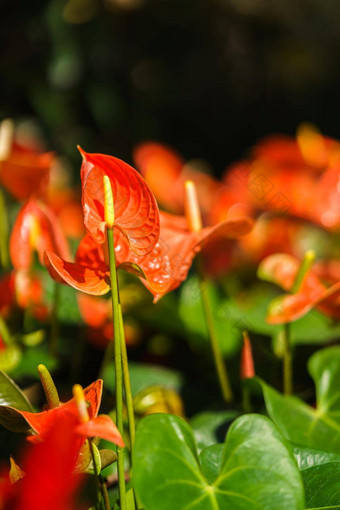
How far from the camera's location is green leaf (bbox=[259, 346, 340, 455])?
1.69 ft

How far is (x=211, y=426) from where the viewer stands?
55cm

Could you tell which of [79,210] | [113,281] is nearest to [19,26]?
[79,210]

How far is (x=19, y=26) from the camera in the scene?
3.92 ft

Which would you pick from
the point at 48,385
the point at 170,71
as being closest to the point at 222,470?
the point at 48,385

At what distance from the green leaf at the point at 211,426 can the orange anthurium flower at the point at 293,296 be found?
0.11 meters

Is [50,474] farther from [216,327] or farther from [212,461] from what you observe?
[216,327]

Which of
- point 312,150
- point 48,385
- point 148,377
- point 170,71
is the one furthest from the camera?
point 170,71

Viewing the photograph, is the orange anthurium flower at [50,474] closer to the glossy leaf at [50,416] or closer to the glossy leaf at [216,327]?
the glossy leaf at [50,416]

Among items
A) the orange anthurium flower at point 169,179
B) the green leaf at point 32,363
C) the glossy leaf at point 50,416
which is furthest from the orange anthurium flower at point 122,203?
the orange anthurium flower at point 169,179

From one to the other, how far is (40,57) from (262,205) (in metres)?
0.67

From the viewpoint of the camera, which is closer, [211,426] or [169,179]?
[211,426]

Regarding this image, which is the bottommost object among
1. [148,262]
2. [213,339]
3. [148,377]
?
[148,377]

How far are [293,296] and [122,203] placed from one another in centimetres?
25

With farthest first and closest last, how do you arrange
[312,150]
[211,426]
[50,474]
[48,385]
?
[312,150] < [211,426] < [48,385] < [50,474]
